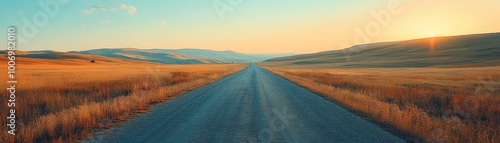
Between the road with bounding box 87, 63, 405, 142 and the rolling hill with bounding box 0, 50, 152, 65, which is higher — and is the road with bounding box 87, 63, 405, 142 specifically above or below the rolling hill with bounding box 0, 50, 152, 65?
below

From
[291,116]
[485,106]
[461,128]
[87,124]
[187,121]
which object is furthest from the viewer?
[485,106]

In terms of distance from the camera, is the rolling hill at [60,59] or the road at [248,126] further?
the rolling hill at [60,59]

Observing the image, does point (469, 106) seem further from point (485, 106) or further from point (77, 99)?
point (77, 99)

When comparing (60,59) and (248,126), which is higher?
(60,59)

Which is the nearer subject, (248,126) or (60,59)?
(248,126)

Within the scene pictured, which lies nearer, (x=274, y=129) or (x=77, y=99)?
(x=274, y=129)

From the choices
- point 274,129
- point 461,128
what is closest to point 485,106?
point 461,128

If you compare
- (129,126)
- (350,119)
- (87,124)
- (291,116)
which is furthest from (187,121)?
(350,119)

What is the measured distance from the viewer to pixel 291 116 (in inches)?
444

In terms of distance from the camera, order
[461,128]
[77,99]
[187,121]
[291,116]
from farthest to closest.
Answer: [77,99]
[291,116]
[187,121]
[461,128]

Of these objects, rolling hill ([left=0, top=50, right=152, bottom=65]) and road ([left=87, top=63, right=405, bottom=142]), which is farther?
rolling hill ([left=0, top=50, right=152, bottom=65])

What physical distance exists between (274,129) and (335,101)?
7344 millimetres

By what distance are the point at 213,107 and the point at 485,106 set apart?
35.2ft

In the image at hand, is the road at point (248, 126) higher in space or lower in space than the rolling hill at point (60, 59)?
lower
